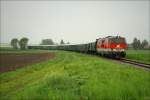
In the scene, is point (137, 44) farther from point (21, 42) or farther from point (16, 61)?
point (16, 61)

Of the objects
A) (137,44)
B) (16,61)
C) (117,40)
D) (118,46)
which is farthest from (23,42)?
(118,46)

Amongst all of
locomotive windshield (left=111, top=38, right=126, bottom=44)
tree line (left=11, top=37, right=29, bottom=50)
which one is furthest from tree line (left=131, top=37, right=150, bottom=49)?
locomotive windshield (left=111, top=38, right=126, bottom=44)

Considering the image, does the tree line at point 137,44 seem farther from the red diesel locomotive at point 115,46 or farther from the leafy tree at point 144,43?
the red diesel locomotive at point 115,46

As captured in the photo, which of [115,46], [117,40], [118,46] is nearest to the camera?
[115,46]

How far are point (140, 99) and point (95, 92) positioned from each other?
7.37ft

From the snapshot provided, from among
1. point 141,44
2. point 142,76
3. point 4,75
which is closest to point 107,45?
point 4,75

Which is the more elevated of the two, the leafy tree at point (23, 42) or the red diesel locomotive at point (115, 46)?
the leafy tree at point (23, 42)

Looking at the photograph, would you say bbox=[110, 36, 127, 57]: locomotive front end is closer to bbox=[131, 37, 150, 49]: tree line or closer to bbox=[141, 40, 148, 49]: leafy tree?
bbox=[131, 37, 150, 49]: tree line

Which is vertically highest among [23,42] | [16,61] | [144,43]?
[23,42]

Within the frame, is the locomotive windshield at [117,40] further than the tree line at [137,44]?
No

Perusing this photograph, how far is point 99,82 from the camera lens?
12609 mm

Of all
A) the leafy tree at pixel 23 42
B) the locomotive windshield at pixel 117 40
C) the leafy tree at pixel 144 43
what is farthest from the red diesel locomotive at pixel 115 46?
the leafy tree at pixel 23 42

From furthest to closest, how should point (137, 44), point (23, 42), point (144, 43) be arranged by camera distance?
point (23, 42)
point (144, 43)
point (137, 44)

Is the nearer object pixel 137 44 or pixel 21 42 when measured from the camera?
Answer: pixel 137 44
